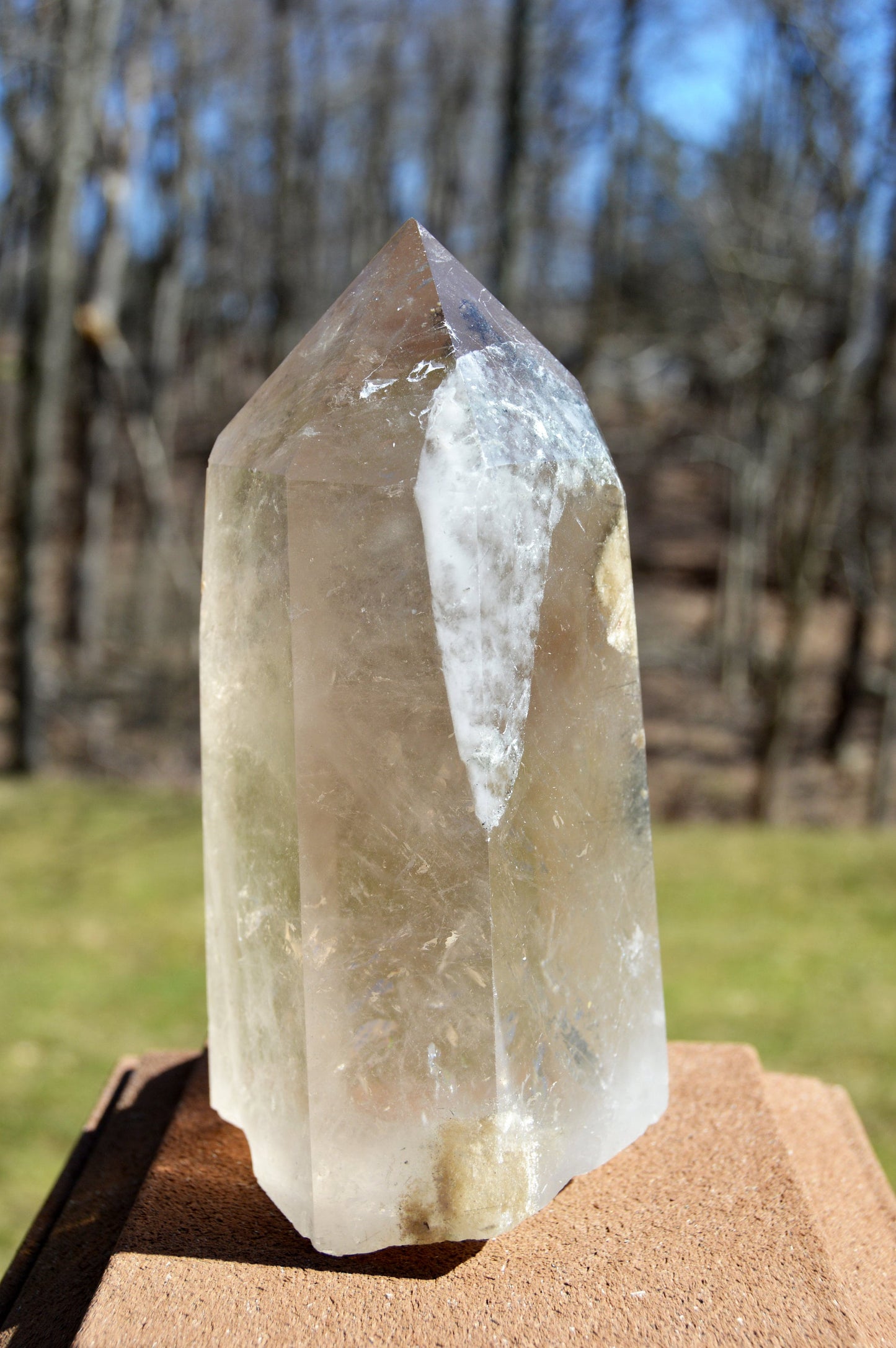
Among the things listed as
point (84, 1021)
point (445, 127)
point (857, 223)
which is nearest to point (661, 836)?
point (84, 1021)

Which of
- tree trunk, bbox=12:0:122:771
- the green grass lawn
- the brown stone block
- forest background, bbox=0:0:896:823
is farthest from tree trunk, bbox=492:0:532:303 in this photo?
the brown stone block

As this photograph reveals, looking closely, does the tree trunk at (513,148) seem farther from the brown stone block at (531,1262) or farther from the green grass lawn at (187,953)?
the brown stone block at (531,1262)

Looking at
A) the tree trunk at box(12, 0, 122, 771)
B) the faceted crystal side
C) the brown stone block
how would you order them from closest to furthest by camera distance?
the brown stone block
the faceted crystal side
the tree trunk at box(12, 0, 122, 771)

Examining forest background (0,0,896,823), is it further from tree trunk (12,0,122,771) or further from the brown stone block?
the brown stone block

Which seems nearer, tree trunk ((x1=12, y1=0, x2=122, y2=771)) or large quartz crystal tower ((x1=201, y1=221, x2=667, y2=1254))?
large quartz crystal tower ((x1=201, y1=221, x2=667, y2=1254))

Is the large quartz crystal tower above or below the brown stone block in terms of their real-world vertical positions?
above

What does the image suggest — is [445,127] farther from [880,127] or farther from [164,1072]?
[164,1072]
